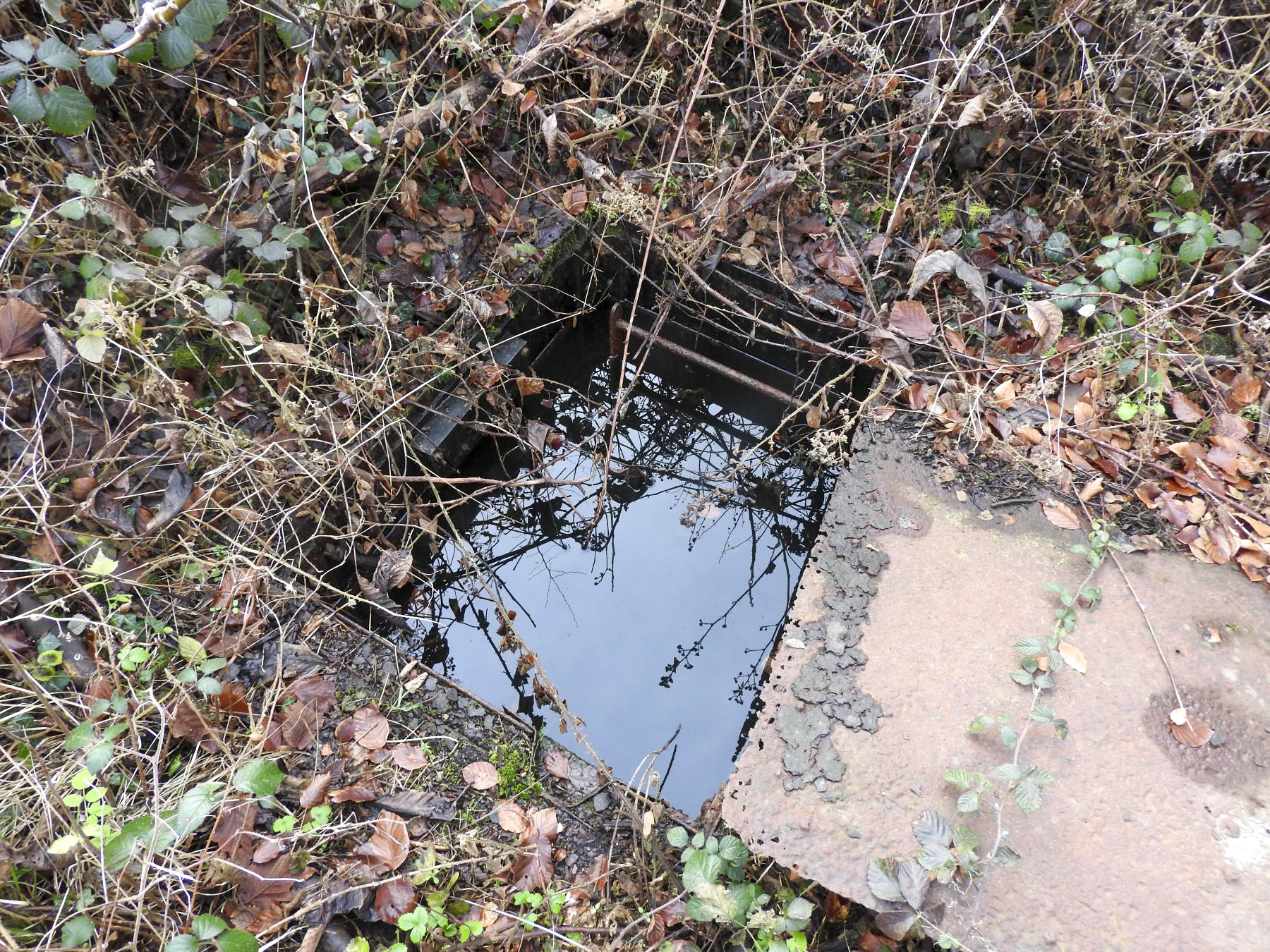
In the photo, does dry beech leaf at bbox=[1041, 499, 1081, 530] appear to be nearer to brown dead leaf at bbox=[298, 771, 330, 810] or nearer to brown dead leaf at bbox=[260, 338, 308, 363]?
brown dead leaf at bbox=[298, 771, 330, 810]

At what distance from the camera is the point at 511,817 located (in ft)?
5.80

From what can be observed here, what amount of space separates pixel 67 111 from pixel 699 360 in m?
2.11

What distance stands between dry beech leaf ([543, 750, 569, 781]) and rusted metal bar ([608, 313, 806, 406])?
154 cm

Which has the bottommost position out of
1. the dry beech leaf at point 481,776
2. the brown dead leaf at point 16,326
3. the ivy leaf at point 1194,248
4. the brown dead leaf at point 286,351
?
the dry beech leaf at point 481,776

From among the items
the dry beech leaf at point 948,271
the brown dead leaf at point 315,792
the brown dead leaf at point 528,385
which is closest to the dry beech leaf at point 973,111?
the dry beech leaf at point 948,271

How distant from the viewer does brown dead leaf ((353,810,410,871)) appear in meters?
1.63

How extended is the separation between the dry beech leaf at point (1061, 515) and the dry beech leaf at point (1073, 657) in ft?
1.29

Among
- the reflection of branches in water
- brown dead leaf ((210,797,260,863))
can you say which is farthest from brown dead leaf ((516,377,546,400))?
brown dead leaf ((210,797,260,863))

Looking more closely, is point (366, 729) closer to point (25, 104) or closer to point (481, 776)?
point (481, 776)

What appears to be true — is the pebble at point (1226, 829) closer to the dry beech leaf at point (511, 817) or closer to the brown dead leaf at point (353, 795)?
the dry beech leaf at point (511, 817)

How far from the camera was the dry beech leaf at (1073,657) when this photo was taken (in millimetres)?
1737

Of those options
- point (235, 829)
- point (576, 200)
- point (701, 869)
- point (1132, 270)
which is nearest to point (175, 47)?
point (576, 200)

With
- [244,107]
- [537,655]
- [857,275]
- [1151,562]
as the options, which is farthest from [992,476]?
[244,107]

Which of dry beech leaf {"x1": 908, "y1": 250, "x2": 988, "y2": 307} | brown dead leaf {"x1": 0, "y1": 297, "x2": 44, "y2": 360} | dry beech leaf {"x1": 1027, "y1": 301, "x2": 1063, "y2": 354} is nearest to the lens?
brown dead leaf {"x1": 0, "y1": 297, "x2": 44, "y2": 360}
